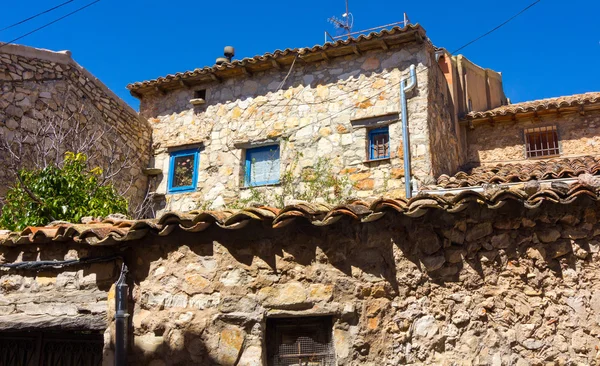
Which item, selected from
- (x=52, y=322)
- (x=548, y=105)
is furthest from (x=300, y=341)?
(x=548, y=105)

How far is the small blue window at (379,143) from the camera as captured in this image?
9195mm

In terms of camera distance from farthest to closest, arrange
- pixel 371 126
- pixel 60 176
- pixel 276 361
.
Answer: pixel 371 126 < pixel 60 176 < pixel 276 361

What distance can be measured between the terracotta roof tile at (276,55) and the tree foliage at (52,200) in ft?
12.4

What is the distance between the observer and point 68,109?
30.2 ft

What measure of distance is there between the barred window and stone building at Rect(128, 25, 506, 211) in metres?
4.77

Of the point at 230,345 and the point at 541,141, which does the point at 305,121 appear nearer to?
the point at 541,141

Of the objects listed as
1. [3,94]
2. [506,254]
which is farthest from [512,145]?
[3,94]

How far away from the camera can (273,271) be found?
4289mm

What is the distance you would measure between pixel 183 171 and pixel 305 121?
8.84ft

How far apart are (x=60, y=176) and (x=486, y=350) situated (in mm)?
5606

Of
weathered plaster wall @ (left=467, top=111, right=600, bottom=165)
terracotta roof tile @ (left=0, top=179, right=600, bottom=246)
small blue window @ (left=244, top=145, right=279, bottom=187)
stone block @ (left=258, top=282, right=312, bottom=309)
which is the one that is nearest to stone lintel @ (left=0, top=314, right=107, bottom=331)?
terracotta roof tile @ (left=0, top=179, right=600, bottom=246)

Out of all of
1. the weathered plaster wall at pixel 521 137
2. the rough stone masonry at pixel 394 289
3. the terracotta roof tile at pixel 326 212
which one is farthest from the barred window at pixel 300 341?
the weathered plaster wall at pixel 521 137

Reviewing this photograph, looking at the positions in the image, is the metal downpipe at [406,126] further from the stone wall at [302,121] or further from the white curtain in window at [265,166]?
the white curtain in window at [265,166]

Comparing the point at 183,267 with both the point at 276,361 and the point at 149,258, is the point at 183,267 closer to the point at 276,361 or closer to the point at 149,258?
the point at 149,258
